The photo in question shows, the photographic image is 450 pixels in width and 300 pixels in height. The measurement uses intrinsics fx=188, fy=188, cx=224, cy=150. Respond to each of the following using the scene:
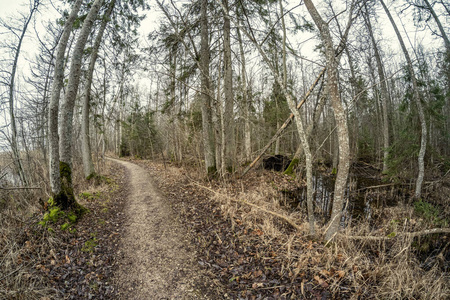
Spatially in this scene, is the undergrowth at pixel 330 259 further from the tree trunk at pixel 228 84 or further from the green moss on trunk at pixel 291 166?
the green moss on trunk at pixel 291 166

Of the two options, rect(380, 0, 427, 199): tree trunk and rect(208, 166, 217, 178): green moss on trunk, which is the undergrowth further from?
rect(208, 166, 217, 178): green moss on trunk

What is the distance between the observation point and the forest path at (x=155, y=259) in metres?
3.21

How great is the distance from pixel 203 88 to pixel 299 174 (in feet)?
23.1

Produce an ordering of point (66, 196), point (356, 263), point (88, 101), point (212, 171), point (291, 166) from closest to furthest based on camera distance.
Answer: point (356, 263), point (66, 196), point (212, 171), point (88, 101), point (291, 166)

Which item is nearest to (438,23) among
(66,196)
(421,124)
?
(421,124)

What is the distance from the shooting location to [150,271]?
3.61 metres

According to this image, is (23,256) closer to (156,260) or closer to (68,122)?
(156,260)

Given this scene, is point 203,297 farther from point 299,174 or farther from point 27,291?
point 299,174

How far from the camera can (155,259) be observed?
3.92 metres

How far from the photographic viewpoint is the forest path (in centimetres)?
321

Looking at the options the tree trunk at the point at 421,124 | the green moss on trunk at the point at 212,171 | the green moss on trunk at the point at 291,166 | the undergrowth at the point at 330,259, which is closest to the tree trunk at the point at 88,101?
the green moss on trunk at the point at 212,171

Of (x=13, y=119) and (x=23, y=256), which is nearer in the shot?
(x=23, y=256)

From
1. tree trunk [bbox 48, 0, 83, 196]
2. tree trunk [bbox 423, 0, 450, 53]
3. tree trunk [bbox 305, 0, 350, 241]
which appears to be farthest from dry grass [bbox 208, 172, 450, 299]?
tree trunk [bbox 423, 0, 450, 53]

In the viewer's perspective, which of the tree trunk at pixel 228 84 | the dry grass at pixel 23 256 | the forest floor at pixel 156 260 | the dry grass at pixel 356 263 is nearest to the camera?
the dry grass at pixel 23 256
